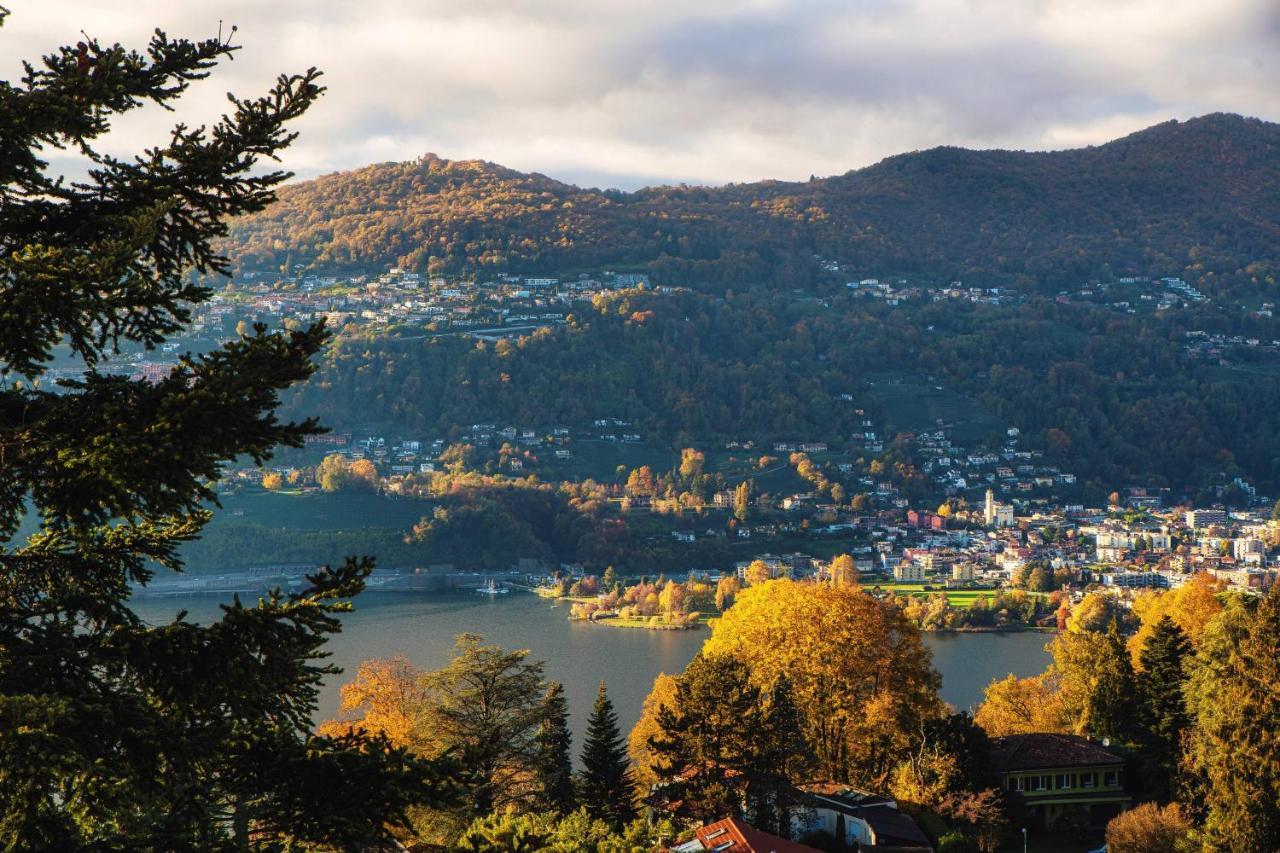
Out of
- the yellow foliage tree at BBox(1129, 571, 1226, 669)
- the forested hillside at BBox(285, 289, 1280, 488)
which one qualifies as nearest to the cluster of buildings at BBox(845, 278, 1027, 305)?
the forested hillside at BBox(285, 289, 1280, 488)

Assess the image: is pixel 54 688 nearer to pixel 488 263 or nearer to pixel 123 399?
pixel 123 399

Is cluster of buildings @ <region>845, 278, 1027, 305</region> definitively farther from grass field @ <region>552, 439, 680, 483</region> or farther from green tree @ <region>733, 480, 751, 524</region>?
green tree @ <region>733, 480, 751, 524</region>

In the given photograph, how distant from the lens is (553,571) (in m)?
63.3

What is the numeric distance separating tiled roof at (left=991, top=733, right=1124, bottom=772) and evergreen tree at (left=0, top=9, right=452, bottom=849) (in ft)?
53.0

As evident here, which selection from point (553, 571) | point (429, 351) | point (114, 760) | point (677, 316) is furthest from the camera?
point (677, 316)

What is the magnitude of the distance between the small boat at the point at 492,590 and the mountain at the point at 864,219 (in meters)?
60.2

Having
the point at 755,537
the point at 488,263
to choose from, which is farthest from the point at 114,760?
the point at 488,263

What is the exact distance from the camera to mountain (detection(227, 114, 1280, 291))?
4813 inches

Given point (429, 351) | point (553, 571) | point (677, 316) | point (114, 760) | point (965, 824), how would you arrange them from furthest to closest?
point (677, 316) → point (429, 351) → point (553, 571) → point (965, 824) → point (114, 760)

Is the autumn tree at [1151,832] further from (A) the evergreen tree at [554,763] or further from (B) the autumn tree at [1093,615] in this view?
(B) the autumn tree at [1093,615]

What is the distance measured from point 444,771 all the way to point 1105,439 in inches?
3885

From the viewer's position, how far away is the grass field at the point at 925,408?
312 ft

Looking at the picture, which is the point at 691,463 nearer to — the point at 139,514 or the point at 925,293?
the point at 925,293

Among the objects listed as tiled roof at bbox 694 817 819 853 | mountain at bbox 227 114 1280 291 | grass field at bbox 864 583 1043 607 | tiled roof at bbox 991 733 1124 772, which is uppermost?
mountain at bbox 227 114 1280 291
